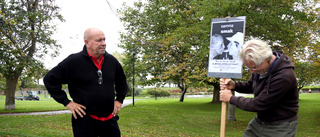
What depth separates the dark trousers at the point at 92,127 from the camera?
3105mm

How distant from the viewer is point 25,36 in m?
18.1

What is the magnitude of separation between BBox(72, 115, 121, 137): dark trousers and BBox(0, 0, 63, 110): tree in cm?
1562

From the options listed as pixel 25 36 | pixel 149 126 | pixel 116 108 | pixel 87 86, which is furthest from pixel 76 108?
pixel 25 36

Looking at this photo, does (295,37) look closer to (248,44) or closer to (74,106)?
(248,44)

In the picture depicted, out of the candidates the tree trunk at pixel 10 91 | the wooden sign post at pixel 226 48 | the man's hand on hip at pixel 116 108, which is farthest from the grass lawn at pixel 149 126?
the tree trunk at pixel 10 91

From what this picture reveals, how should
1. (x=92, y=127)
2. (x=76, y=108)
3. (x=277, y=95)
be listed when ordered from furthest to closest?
(x=92, y=127) → (x=76, y=108) → (x=277, y=95)

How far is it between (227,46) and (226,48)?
0.04 metres

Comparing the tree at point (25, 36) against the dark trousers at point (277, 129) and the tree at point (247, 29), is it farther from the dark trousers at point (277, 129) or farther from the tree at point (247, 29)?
the dark trousers at point (277, 129)

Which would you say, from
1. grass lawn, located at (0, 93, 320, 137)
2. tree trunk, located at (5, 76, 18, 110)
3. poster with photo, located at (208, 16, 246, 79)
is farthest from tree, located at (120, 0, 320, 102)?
tree trunk, located at (5, 76, 18, 110)

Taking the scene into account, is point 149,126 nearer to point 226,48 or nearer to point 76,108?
point 226,48

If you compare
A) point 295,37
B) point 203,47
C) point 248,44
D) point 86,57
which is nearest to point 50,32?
point 203,47

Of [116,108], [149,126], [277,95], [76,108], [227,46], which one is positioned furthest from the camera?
[149,126]

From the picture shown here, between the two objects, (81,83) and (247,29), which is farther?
(247,29)

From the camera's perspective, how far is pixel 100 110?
3.21 metres
